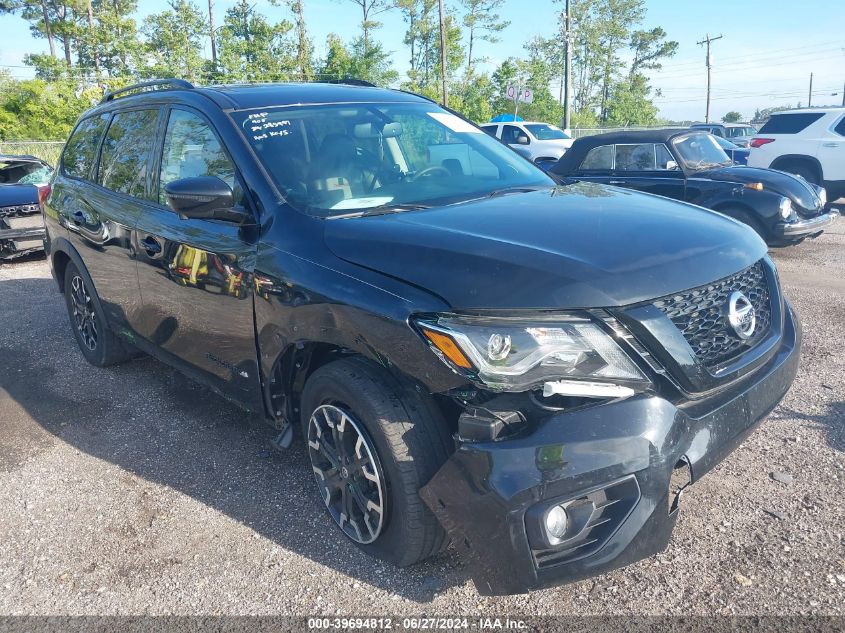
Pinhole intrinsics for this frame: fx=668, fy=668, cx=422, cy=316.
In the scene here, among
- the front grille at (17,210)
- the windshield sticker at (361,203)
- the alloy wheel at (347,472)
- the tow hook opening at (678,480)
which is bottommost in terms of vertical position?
the alloy wheel at (347,472)

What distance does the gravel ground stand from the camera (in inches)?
96.3

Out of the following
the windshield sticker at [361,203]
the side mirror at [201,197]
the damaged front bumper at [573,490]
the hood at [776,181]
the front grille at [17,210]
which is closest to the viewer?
the damaged front bumper at [573,490]

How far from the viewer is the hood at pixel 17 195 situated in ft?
29.0

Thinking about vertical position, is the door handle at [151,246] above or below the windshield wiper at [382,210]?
below

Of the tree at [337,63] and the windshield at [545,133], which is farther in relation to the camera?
the tree at [337,63]

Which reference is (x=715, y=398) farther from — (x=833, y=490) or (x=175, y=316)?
(x=175, y=316)

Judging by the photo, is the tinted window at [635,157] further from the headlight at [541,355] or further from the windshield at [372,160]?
the headlight at [541,355]

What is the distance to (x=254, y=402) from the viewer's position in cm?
311

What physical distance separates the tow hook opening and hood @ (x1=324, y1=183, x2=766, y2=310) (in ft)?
1.72

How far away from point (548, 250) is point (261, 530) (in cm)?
176

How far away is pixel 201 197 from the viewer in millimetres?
2730

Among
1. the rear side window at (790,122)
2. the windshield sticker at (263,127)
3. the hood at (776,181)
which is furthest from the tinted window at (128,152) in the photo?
the rear side window at (790,122)

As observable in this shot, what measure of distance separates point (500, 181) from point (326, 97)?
3.36 ft

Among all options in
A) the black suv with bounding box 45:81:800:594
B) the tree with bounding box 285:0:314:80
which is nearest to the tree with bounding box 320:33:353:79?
the tree with bounding box 285:0:314:80
